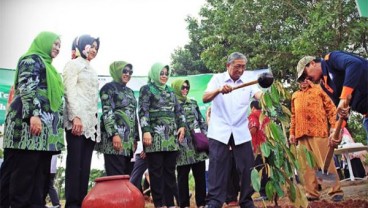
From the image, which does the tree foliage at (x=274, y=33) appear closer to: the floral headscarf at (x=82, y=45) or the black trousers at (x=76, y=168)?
the floral headscarf at (x=82, y=45)

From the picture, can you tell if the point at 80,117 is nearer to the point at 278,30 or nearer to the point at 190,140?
the point at 190,140

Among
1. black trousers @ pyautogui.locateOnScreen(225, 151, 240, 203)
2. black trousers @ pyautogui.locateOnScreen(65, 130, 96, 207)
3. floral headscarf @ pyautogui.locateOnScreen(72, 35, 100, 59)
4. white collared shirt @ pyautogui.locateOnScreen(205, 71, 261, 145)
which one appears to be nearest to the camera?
black trousers @ pyautogui.locateOnScreen(65, 130, 96, 207)

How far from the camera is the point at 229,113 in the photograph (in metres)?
3.16

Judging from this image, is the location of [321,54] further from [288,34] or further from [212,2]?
[212,2]

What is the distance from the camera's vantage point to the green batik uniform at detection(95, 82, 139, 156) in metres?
3.28

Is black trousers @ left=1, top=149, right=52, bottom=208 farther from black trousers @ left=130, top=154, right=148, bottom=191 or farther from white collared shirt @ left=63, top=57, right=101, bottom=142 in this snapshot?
black trousers @ left=130, top=154, right=148, bottom=191

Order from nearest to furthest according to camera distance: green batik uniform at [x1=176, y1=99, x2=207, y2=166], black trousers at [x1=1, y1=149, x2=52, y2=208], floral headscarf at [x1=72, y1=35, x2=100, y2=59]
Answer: black trousers at [x1=1, y1=149, x2=52, y2=208]
floral headscarf at [x1=72, y1=35, x2=100, y2=59]
green batik uniform at [x1=176, y1=99, x2=207, y2=166]

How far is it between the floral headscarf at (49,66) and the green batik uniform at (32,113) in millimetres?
20

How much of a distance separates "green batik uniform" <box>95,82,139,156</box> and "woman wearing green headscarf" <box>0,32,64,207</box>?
0.53 meters

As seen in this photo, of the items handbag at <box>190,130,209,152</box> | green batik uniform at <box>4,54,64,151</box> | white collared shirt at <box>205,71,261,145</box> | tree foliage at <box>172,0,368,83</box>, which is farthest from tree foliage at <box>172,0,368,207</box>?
green batik uniform at <box>4,54,64,151</box>

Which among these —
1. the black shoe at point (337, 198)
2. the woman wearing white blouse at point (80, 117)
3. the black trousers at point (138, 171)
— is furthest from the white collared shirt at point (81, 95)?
the black shoe at point (337, 198)

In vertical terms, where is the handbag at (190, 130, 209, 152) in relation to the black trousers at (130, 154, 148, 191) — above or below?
above

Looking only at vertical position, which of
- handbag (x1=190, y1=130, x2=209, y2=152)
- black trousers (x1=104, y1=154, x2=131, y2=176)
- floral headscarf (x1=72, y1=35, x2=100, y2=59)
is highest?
floral headscarf (x1=72, y1=35, x2=100, y2=59)

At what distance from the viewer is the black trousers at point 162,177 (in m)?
3.38
